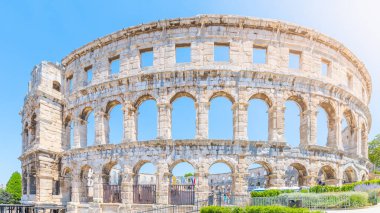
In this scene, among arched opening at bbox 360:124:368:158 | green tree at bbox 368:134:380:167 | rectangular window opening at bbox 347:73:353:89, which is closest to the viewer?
rectangular window opening at bbox 347:73:353:89

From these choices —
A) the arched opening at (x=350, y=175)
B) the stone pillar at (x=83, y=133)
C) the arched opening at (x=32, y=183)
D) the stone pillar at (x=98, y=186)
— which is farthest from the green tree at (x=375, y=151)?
the arched opening at (x=32, y=183)

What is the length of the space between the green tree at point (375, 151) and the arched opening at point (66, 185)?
32.0 meters

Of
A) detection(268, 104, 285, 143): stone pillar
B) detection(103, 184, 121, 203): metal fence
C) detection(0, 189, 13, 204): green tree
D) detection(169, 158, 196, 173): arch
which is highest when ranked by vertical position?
detection(268, 104, 285, 143): stone pillar

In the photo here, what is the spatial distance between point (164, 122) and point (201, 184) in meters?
4.27

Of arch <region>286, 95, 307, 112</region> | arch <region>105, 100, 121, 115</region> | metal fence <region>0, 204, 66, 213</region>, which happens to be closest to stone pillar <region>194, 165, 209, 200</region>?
arch <region>286, 95, 307, 112</region>

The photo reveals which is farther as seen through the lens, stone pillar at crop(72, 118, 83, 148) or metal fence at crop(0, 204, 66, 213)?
stone pillar at crop(72, 118, 83, 148)

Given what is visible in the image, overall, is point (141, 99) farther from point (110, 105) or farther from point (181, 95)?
point (181, 95)

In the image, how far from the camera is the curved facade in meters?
19.7

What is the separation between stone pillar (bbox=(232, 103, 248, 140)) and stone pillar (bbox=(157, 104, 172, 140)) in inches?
154

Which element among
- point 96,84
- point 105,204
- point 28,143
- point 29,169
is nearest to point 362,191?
point 105,204

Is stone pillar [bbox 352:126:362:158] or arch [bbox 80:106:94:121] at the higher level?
arch [bbox 80:106:94:121]

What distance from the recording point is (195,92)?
797 inches

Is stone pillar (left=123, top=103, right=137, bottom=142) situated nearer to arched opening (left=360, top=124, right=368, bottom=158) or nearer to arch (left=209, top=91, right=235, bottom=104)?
arch (left=209, top=91, right=235, bottom=104)

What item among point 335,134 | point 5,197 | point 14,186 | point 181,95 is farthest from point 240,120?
point 14,186
